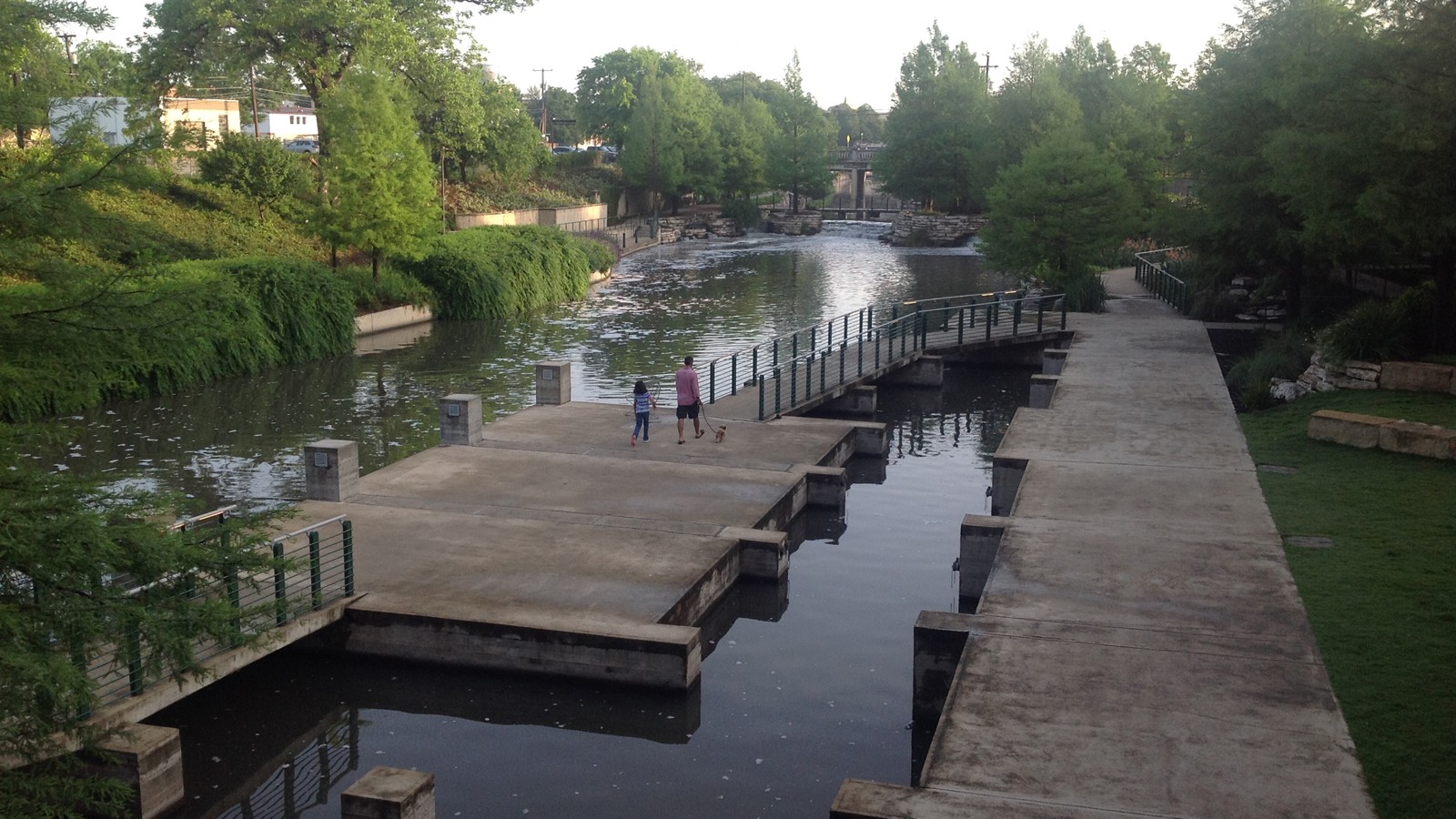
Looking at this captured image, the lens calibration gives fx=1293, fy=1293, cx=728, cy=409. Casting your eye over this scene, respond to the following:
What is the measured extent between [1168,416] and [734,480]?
965 centimetres

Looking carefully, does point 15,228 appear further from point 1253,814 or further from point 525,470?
point 525,470

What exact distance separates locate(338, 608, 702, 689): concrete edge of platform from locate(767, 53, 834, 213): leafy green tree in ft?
358

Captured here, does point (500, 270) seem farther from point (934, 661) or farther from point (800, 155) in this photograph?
point (800, 155)

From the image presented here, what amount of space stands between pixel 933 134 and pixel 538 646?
100202 millimetres

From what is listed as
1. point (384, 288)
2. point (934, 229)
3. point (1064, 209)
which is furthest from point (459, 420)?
point (934, 229)

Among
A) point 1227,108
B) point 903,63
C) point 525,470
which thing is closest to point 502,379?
point 525,470

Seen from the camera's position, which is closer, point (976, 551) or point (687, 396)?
point (976, 551)

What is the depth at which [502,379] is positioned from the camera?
1384 inches

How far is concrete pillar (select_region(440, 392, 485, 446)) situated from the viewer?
2305 centimetres

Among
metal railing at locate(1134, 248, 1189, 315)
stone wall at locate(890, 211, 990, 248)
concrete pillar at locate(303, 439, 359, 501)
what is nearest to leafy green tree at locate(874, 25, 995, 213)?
stone wall at locate(890, 211, 990, 248)

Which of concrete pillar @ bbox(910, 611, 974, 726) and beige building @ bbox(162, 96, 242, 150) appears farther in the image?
beige building @ bbox(162, 96, 242, 150)

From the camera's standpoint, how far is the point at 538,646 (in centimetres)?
1398

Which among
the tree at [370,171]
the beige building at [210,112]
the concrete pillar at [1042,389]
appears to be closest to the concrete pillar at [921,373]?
the concrete pillar at [1042,389]

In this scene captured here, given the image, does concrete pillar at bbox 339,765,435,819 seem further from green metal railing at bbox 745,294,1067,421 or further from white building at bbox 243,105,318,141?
white building at bbox 243,105,318,141
